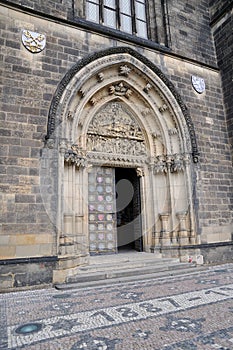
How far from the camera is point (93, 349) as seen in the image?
227 centimetres

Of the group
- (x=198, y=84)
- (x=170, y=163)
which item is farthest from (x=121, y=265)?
(x=198, y=84)

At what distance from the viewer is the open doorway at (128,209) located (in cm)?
774

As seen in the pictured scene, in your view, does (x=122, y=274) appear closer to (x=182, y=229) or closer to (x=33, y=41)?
(x=182, y=229)

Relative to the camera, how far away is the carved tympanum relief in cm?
702

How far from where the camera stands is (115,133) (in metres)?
7.27

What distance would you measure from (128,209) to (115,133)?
301 cm

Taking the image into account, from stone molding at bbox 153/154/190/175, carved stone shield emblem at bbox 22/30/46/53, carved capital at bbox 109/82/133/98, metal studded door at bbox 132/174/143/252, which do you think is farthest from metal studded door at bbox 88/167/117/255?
carved stone shield emblem at bbox 22/30/46/53

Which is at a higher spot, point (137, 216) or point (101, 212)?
point (101, 212)

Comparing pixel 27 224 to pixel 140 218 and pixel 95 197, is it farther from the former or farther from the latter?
pixel 140 218

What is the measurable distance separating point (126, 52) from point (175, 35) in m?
2.33

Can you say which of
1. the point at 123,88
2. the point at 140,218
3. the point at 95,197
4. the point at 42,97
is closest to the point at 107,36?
the point at 123,88

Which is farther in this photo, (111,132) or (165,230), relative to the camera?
(111,132)

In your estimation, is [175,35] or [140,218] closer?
[140,218]

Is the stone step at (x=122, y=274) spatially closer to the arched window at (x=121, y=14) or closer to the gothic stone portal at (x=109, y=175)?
the gothic stone portal at (x=109, y=175)
